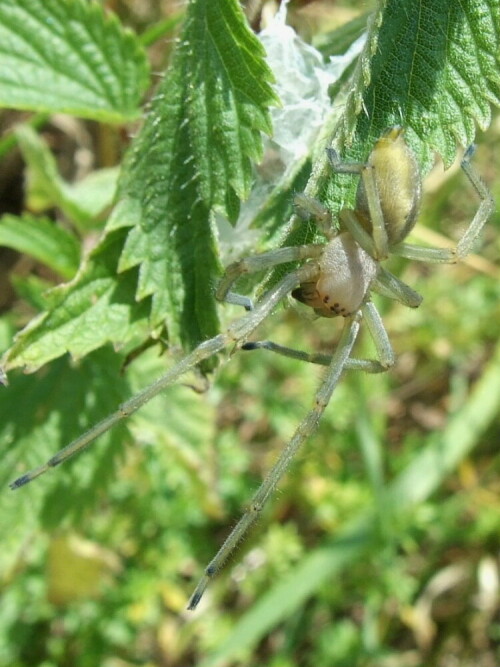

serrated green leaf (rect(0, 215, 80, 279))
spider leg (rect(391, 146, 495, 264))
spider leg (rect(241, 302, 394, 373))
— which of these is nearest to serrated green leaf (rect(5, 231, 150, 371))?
spider leg (rect(241, 302, 394, 373))

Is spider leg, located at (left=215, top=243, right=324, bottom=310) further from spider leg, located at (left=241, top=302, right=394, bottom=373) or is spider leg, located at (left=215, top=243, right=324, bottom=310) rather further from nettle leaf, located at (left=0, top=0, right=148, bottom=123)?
nettle leaf, located at (left=0, top=0, right=148, bottom=123)

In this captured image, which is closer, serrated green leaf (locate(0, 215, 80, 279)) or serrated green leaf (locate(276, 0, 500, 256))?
serrated green leaf (locate(276, 0, 500, 256))

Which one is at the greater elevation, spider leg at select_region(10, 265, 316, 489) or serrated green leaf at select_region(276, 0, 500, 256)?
serrated green leaf at select_region(276, 0, 500, 256)

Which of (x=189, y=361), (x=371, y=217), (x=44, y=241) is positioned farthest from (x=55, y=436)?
(x=371, y=217)

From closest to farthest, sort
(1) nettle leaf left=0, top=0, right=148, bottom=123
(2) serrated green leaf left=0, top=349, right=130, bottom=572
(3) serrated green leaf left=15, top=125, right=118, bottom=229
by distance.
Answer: (1) nettle leaf left=0, top=0, right=148, bottom=123, (2) serrated green leaf left=0, top=349, right=130, bottom=572, (3) serrated green leaf left=15, top=125, right=118, bottom=229

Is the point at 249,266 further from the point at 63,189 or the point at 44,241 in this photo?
the point at 63,189

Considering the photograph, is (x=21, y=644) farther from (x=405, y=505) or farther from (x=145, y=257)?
(x=145, y=257)
